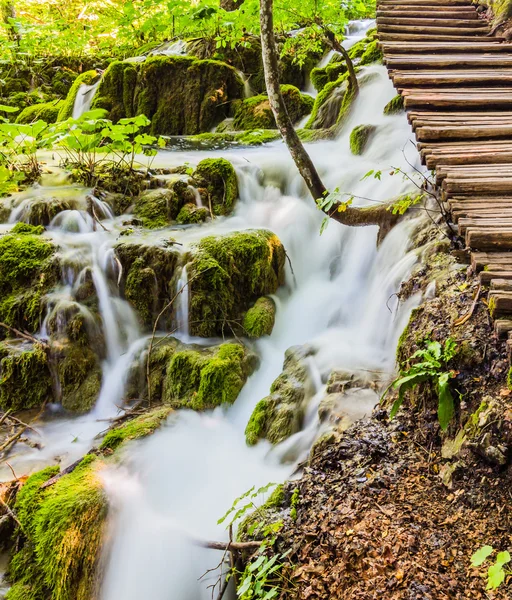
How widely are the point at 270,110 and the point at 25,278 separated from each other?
26.1 ft

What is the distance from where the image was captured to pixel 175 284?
6.31 m

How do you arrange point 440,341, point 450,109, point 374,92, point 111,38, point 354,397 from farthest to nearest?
point 111,38, point 374,92, point 450,109, point 354,397, point 440,341

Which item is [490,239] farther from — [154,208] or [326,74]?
[326,74]

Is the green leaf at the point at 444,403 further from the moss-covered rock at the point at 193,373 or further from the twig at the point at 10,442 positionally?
the twig at the point at 10,442

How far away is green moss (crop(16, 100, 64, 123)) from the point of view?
41.2 ft

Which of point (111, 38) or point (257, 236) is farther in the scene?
point (111, 38)

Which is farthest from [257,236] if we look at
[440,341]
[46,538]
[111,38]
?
[111,38]

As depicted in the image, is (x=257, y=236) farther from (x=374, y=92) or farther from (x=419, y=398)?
(x=374, y=92)

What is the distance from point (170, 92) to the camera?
12523 millimetres

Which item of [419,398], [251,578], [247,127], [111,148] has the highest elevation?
[247,127]

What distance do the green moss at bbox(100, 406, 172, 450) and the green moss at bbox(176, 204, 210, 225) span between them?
3.38 metres

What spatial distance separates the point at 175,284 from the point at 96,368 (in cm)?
148

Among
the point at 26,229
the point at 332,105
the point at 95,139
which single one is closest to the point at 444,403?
the point at 26,229

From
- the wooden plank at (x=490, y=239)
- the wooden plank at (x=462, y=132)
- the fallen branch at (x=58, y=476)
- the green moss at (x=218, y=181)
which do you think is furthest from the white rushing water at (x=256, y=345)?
the wooden plank at (x=490, y=239)
